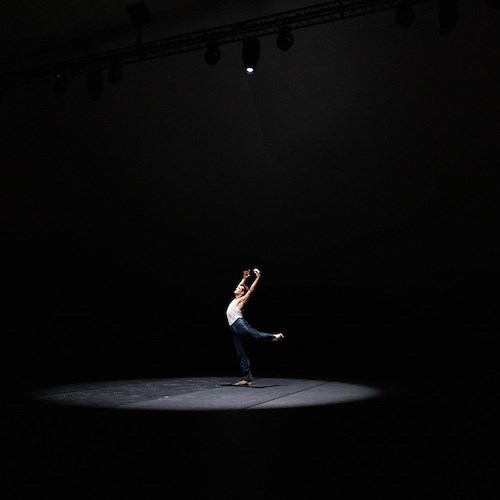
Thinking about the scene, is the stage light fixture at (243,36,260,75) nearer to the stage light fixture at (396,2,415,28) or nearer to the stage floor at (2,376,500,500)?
the stage light fixture at (396,2,415,28)

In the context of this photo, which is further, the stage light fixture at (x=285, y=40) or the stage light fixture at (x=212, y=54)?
the stage light fixture at (x=212, y=54)

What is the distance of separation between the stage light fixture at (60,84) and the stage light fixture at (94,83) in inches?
15.8

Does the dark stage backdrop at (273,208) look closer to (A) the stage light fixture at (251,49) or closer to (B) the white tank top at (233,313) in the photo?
(A) the stage light fixture at (251,49)

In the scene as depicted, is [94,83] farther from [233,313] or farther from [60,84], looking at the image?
[233,313]

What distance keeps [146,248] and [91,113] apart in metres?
2.71

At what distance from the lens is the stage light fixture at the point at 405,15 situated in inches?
258

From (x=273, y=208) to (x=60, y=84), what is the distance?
408 cm

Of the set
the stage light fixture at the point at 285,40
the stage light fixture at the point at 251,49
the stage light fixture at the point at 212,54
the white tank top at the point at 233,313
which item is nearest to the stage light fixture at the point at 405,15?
the stage light fixture at the point at 285,40

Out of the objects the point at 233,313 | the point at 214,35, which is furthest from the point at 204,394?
the point at 214,35

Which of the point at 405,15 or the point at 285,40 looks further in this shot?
the point at 285,40

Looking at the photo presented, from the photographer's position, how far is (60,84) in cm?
832

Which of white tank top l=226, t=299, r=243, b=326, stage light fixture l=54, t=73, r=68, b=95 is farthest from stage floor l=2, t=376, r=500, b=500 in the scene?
stage light fixture l=54, t=73, r=68, b=95

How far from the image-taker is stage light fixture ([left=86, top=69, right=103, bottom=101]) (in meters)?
8.17

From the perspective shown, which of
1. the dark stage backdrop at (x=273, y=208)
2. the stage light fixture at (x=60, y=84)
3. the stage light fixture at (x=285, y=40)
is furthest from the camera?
the dark stage backdrop at (x=273, y=208)
